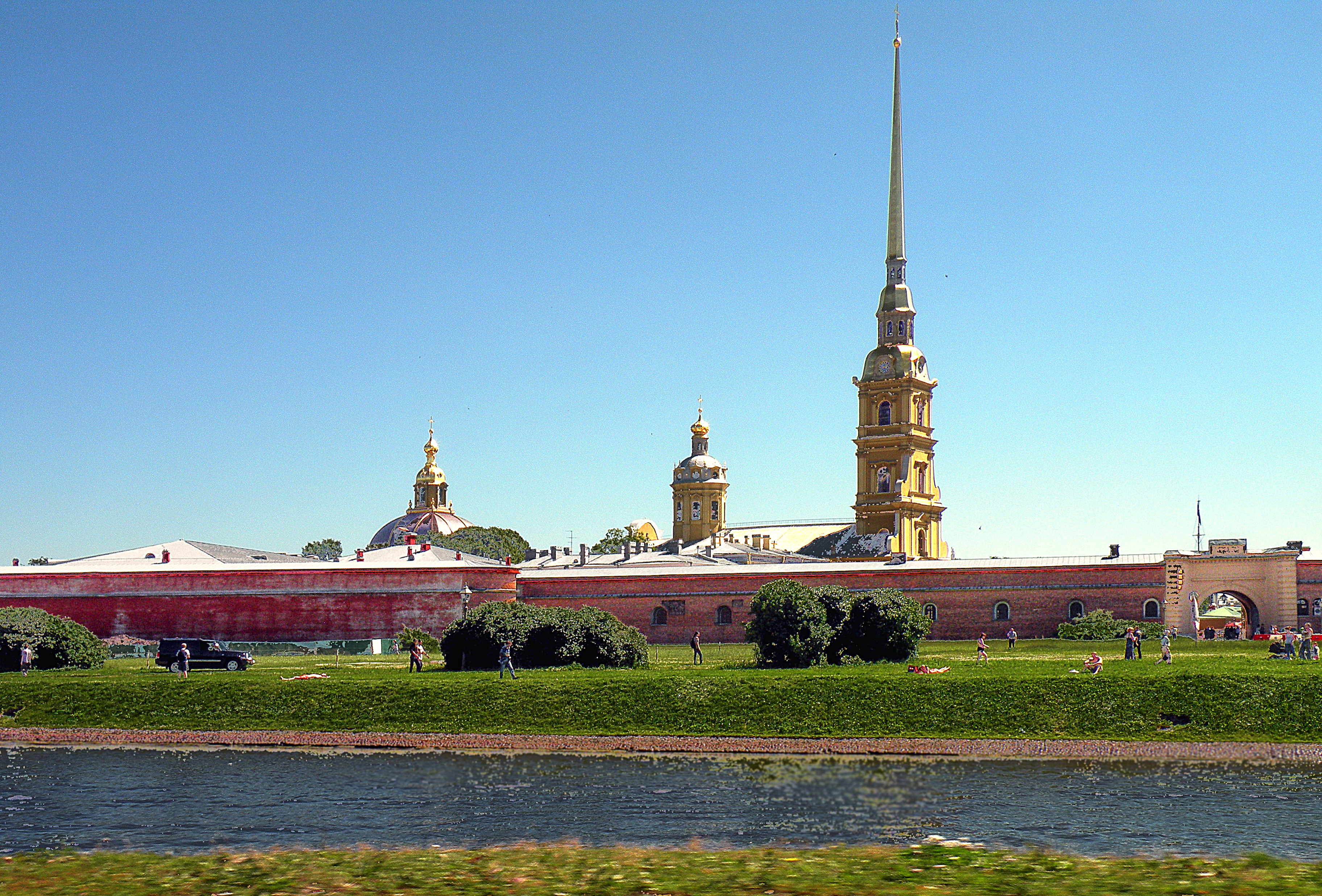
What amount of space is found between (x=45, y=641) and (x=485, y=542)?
70.0 metres

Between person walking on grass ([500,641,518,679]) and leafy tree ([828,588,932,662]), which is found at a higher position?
leafy tree ([828,588,932,662])

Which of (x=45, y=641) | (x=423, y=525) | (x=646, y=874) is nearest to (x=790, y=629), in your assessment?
(x=646, y=874)

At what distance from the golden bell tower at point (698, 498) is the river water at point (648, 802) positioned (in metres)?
75.1

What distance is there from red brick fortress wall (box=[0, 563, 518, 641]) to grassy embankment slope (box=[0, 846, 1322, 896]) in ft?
117

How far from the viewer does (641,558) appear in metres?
73.2

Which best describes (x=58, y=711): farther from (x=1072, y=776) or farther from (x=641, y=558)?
(x=641, y=558)

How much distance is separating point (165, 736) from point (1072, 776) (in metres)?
21.5

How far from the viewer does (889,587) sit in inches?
2131

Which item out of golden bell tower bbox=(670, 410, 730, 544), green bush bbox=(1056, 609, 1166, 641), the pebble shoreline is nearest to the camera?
the pebble shoreline

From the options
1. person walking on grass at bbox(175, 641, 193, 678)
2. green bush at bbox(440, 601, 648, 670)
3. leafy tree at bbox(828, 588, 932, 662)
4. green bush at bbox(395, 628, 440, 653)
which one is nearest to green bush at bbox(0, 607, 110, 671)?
person walking on grass at bbox(175, 641, 193, 678)

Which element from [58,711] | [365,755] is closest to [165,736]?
[58,711]

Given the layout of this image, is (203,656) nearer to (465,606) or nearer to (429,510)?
(465,606)

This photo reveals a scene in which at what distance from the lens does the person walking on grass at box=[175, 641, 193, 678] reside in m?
38.1

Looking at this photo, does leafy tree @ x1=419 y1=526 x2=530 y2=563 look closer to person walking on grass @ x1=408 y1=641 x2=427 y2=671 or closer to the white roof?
the white roof
